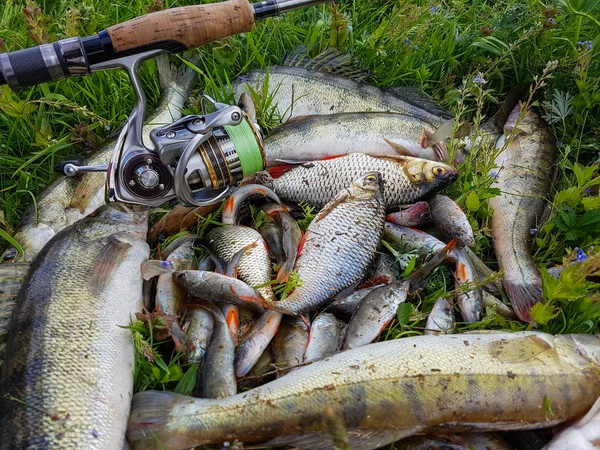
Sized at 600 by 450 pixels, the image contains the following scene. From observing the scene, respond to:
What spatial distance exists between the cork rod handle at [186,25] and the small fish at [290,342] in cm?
155

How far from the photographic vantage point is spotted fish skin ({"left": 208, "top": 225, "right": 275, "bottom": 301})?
9.78 ft

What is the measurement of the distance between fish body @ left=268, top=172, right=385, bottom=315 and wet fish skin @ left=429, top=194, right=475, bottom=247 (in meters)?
0.34

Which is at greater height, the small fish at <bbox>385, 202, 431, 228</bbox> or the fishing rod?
the fishing rod

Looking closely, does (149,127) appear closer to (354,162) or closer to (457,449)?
(354,162)

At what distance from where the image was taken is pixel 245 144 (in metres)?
2.81

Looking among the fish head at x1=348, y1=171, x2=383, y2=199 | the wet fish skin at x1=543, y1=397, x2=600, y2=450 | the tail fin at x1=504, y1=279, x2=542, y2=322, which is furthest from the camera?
the fish head at x1=348, y1=171, x2=383, y2=199

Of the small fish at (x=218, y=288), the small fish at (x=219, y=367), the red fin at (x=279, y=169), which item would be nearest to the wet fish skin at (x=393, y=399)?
the small fish at (x=219, y=367)

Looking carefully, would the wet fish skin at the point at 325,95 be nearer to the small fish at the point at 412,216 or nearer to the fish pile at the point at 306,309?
the fish pile at the point at 306,309

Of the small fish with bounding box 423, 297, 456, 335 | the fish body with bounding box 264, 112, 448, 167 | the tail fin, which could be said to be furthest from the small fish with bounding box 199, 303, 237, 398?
the tail fin

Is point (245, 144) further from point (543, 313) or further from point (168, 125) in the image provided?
point (543, 313)

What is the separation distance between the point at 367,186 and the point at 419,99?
1.20 meters

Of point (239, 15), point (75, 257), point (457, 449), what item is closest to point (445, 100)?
point (239, 15)

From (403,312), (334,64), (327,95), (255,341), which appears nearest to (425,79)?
(334,64)

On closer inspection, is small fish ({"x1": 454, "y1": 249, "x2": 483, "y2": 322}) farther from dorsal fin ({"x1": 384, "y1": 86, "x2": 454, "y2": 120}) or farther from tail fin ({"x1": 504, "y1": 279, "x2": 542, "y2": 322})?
dorsal fin ({"x1": 384, "y1": 86, "x2": 454, "y2": 120})
